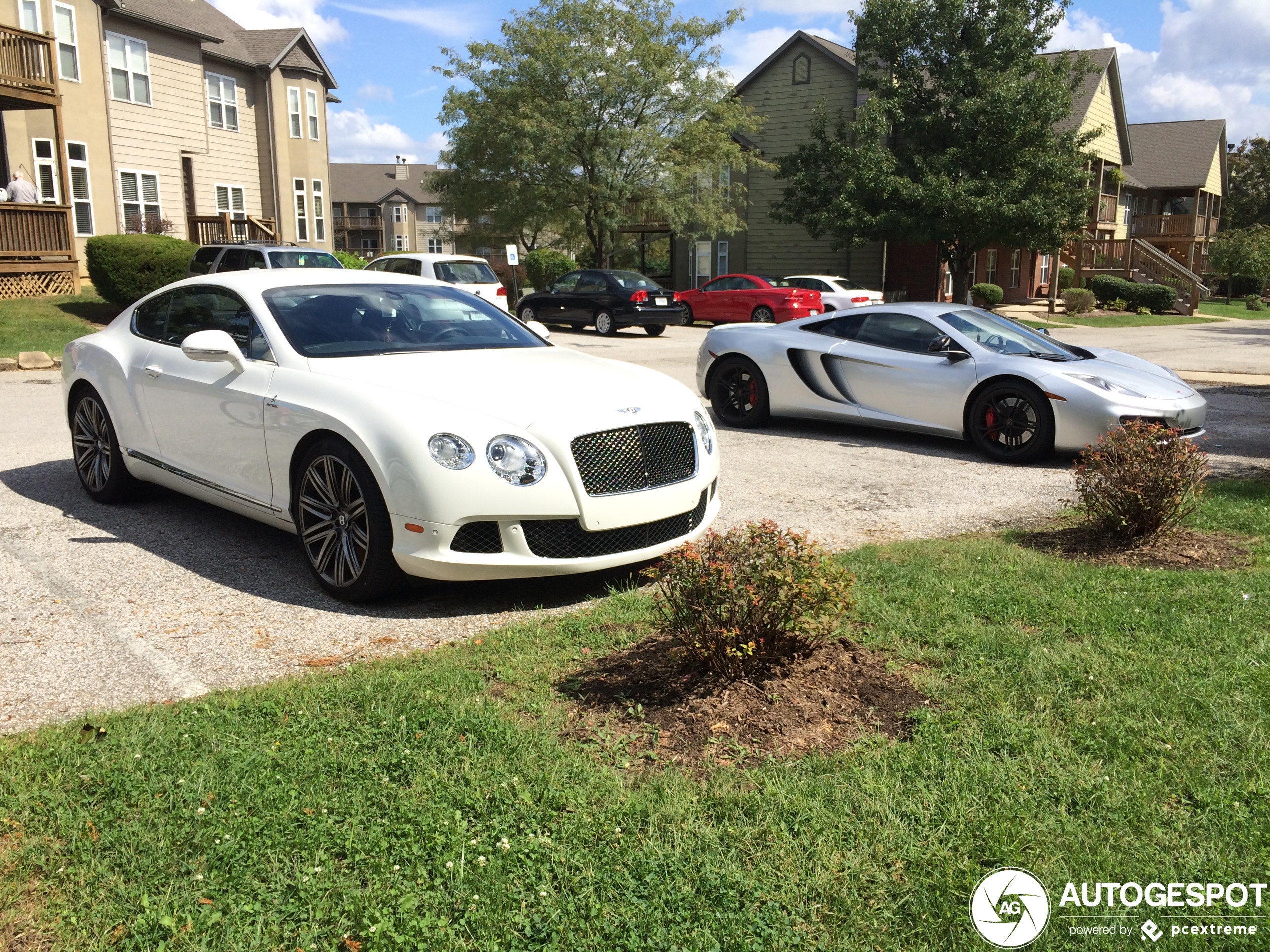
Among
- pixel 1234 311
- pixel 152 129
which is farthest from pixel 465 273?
pixel 1234 311

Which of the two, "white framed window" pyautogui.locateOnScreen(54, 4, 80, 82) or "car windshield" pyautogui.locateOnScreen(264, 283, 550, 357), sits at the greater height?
"white framed window" pyautogui.locateOnScreen(54, 4, 80, 82)

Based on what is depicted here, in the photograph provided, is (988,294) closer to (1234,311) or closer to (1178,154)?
(1234,311)

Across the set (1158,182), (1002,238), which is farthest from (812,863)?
(1158,182)

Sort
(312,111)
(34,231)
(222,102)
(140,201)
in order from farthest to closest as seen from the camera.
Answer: (312,111) → (222,102) → (140,201) → (34,231)

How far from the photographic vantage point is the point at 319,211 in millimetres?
37156

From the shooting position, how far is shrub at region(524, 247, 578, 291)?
150 ft

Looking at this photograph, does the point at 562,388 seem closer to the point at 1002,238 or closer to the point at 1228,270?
the point at 1002,238

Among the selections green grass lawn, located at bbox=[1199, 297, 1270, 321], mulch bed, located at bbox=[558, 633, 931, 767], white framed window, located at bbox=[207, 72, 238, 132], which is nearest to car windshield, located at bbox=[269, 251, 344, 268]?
white framed window, located at bbox=[207, 72, 238, 132]

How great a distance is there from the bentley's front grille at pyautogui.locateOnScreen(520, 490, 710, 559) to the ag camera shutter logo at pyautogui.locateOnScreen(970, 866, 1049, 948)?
2.64 metres

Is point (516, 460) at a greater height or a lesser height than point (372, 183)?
lesser

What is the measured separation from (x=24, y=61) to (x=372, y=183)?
223 feet

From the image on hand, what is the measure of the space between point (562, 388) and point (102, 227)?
26.8 m

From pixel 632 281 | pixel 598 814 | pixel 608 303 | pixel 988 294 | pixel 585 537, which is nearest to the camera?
pixel 598 814

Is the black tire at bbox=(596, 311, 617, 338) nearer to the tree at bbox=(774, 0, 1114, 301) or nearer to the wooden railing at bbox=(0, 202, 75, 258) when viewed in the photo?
the tree at bbox=(774, 0, 1114, 301)
